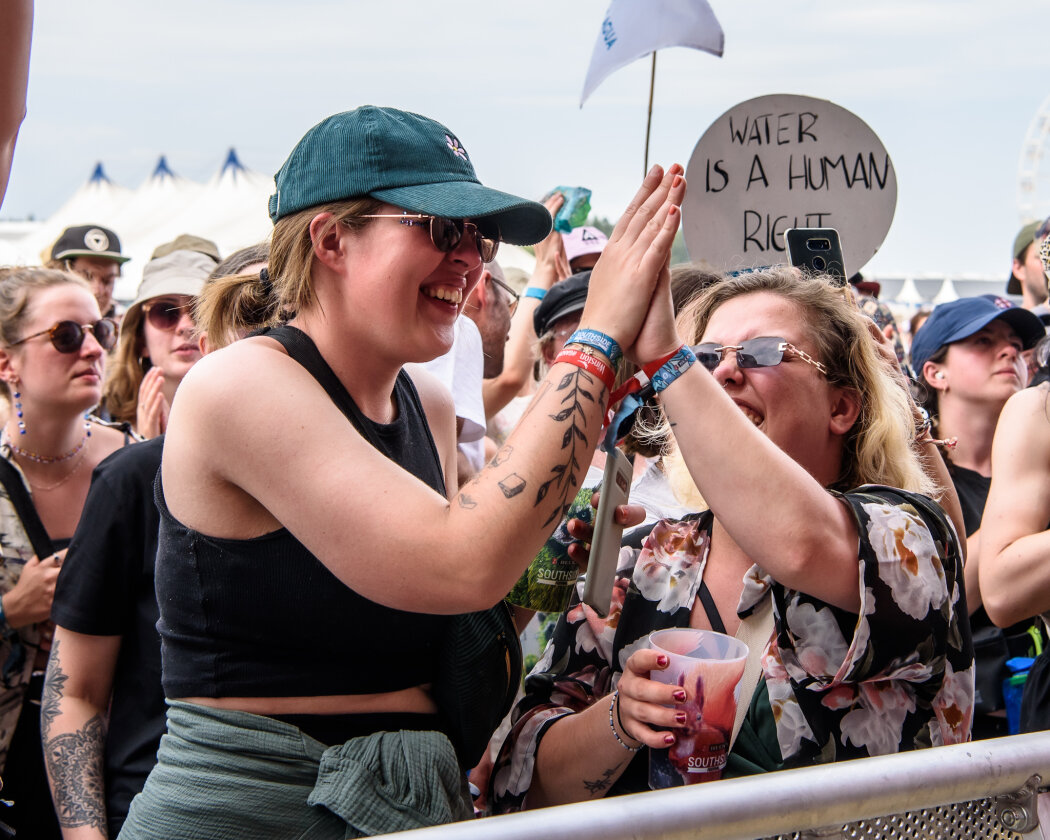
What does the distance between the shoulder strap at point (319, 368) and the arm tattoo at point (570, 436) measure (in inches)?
14.1

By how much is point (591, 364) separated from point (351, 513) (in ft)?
1.30

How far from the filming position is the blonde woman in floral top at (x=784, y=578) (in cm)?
161

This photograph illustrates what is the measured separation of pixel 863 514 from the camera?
1708 millimetres

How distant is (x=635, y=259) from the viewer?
1.51 m

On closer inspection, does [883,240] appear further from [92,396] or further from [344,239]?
[92,396]

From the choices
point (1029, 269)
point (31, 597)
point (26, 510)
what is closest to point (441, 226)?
point (31, 597)

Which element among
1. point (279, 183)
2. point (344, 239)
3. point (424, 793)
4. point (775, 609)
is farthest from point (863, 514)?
point (279, 183)

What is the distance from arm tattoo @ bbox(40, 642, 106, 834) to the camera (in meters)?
2.14

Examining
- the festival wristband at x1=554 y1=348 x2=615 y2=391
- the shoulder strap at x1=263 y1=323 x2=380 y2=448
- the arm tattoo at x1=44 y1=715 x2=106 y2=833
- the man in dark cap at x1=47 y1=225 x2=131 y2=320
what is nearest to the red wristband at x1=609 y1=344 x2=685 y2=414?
the festival wristband at x1=554 y1=348 x2=615 y2=391

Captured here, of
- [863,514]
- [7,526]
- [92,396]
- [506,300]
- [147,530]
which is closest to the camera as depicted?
[863,514]

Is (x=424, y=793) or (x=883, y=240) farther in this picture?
(x=883, y=240)

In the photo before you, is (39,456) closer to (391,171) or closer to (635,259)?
(391,171)

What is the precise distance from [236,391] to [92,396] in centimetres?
201

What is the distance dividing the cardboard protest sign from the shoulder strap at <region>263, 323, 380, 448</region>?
108 cm
